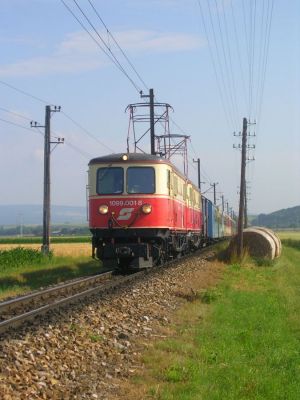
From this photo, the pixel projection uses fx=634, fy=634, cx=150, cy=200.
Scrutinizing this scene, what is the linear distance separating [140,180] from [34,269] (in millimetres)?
7587

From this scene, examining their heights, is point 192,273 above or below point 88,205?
below

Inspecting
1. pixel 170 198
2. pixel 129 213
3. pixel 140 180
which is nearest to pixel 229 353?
pixel 129 213

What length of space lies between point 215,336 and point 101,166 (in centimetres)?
991

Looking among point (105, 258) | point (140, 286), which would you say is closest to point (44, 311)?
point (140, 286)

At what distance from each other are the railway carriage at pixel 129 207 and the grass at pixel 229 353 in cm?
426

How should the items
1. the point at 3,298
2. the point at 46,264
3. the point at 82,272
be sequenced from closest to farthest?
the point at 3,298 → the point at 82,272 → the point at 46,264

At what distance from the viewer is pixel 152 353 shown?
837 cm

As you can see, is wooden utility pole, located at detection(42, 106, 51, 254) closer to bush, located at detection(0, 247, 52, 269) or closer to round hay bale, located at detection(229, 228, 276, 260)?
bush, located at detection(0, 247, 52, 269)

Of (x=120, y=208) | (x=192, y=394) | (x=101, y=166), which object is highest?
(x=101, y=166)

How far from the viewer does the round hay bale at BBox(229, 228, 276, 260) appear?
29266mm

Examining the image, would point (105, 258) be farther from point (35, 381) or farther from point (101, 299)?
point (35, 381)

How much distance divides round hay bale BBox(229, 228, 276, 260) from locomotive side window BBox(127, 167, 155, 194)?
444 inches

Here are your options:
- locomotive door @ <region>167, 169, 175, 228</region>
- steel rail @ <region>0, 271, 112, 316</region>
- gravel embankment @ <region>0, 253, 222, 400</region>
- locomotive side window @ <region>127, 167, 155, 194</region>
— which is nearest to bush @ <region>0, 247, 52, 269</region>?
locomotive door @ <region>167, 169, 175, 228</region>

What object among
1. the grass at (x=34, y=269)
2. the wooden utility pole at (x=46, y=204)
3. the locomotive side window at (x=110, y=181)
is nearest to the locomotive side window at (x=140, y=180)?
the locomotive side window at (x=110, y=181)
